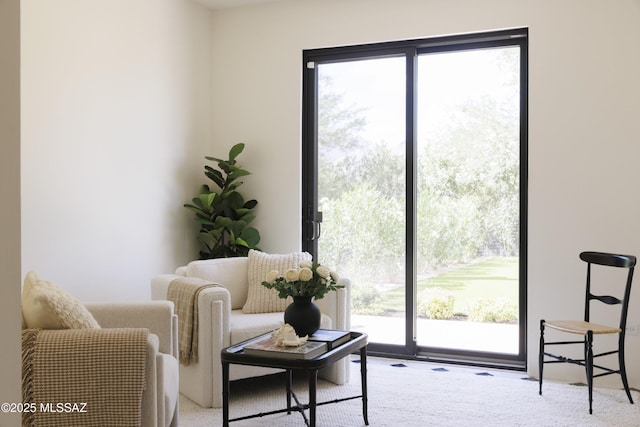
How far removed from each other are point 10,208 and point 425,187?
437cm

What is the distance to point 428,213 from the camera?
5.01 m

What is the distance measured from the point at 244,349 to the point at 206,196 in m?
2.20

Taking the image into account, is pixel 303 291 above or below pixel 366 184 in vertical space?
below

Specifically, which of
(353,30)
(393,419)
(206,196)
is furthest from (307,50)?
(393,419)

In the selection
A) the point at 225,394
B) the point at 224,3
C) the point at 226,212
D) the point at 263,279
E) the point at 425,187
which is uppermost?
the point at 224,3

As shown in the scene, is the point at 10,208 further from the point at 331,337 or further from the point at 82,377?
the point at 331,337

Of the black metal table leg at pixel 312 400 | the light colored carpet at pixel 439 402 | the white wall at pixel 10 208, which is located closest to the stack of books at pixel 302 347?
the black metal table leg at pixel 312 400

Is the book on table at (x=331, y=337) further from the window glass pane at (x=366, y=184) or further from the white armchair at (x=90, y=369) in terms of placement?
the window glass pane at (x=366, y=184)

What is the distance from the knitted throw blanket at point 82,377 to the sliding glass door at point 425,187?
2902 millimetres

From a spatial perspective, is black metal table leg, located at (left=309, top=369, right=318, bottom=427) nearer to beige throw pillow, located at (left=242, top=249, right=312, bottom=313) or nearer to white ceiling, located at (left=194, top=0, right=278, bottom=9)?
beige throw pillow, located at (left=242, top=249, right=312, bottom=313)

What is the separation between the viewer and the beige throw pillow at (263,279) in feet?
14.3

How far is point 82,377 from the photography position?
2443 millimetres

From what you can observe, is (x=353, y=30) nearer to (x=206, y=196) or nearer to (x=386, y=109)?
(x=386, y=109)

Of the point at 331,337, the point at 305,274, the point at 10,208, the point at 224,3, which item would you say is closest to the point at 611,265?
the point at 331,337
